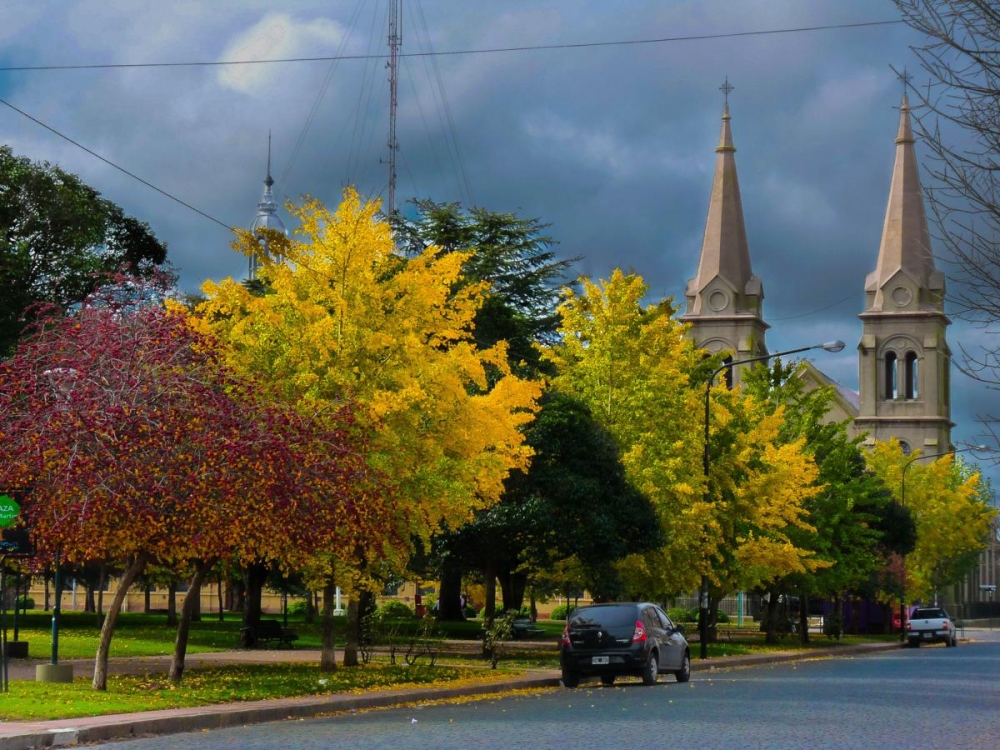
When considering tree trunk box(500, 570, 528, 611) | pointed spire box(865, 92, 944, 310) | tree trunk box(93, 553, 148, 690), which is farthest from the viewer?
pointed spire box(865, 92, 944, 310)

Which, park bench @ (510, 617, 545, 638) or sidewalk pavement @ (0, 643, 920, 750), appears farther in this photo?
park bench @ (510, 617, 545, 638)

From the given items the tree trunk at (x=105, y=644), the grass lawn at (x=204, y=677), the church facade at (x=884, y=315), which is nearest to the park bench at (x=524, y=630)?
the grass lawn at (x=204, y=677)

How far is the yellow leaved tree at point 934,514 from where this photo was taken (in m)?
80.9

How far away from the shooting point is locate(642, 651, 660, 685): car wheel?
28375 millimetres

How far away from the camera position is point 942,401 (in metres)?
112

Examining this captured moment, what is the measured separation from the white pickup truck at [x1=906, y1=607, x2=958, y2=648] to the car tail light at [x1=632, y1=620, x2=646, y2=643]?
117 ft

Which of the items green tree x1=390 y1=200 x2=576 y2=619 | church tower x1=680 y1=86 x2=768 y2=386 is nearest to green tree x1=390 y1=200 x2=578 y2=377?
green tree x1=390 y1=200 x2=576 y2=619

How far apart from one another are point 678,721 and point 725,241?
96128mm

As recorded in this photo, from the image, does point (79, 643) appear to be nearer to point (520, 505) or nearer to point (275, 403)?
point (520, 505)

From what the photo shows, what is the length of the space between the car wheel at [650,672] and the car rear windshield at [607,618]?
0.84 metres

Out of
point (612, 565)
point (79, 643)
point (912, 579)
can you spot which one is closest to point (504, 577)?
point (612, 565)

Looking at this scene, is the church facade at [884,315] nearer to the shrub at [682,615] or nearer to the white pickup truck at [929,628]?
the shrub at [682,615]

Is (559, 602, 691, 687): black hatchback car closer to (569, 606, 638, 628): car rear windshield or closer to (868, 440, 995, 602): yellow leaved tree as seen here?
(569, 606, 638, 628): car rear windshield

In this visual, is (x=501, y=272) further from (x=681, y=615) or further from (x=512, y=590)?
(x=681, y=615)
